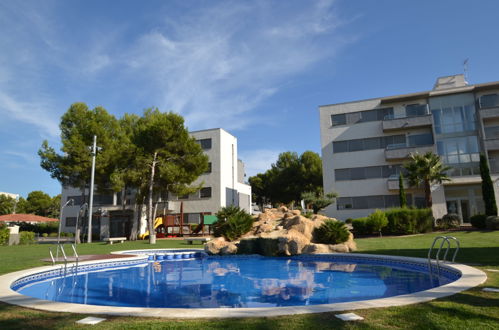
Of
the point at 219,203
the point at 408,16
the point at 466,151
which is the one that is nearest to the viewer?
→ the point at 408,16

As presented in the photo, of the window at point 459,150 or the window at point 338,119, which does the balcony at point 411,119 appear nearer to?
the window at point 459,150

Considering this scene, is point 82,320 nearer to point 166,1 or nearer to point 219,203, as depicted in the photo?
point 166,1

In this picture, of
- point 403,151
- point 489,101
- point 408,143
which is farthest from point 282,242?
point 489,101

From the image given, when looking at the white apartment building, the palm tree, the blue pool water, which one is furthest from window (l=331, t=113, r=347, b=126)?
the blue pool water

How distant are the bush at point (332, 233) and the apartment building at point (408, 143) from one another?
1823 centimetres

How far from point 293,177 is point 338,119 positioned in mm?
17760

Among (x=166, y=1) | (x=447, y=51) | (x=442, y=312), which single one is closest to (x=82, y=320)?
(x=442, y=312)

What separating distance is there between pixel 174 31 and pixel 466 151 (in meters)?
29.4

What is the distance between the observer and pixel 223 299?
25.9 ft

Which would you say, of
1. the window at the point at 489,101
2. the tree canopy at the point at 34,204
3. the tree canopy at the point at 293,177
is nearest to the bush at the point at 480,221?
the window at the point at 489,101

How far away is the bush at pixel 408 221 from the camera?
932 inches

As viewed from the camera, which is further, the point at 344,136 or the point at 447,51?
the point at 344,136

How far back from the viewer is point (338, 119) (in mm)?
36219

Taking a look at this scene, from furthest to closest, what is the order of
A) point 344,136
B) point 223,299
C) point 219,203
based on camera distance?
point 219,203, point 344,136, point 223,299
